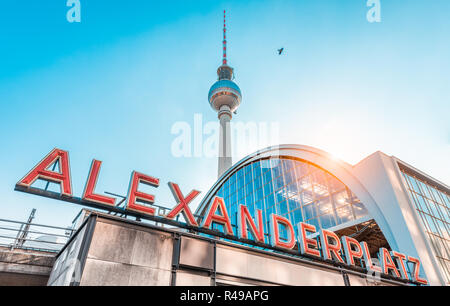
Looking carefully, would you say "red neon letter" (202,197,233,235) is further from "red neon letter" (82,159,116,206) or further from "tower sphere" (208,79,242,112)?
"tower sphere" (208,79,242,112)

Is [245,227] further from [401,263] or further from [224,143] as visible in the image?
[224,143]

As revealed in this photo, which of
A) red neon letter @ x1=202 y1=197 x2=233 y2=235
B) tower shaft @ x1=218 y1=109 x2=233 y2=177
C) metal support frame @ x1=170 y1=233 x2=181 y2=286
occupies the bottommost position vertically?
metal support frame @ x1=170 y1=233 x2=181 y2=286

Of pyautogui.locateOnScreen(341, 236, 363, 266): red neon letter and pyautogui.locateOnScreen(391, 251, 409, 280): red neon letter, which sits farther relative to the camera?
pyautogui.locateOnScreen(391, 251, 409, 280): red neon letter

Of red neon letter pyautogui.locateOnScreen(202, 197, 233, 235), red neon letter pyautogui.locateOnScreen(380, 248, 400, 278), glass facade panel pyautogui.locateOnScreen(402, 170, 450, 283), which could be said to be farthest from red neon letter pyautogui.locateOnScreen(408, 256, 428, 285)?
red neon letter pyautogui.locateOnScreen(202, 197, 233, 235)

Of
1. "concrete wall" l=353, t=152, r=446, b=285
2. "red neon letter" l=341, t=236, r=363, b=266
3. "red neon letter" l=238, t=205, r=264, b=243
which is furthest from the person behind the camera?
"concrete wall" l=353, t=152, r=446, b=285

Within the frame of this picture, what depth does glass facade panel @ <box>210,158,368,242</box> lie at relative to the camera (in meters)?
27.2

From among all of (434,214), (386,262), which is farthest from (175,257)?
(434,214)

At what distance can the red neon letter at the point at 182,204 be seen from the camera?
13248mm

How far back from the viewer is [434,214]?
2681 centimetres

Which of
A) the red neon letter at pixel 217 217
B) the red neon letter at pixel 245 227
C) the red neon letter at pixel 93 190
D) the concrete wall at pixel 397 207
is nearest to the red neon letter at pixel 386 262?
the concrete wall at pixel 397 207

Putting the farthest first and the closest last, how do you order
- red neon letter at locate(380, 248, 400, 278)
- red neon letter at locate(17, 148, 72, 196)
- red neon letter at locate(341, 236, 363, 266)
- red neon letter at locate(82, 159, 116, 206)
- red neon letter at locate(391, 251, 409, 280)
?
red neon letter at locate(391, 251, 409, 280), red neon letter at locate(380, 248, 400, 278), red neon letter at locate(341, 236, 363, 266), red neon letter at locate(82, 159, 116, 206), red neon letter at locate(17, 148, 72, 196)

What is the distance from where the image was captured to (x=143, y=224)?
440 inches

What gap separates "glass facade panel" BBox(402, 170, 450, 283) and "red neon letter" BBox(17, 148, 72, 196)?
86.5ft
